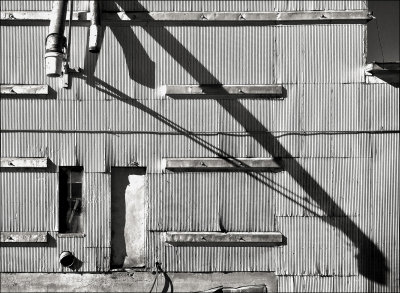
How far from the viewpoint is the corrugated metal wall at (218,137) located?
1817 centimetres

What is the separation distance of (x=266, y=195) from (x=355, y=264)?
16.1ft

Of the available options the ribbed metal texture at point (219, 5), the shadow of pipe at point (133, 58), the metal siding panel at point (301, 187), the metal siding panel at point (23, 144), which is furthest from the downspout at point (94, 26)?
the metal siding panel at point (301, 187)

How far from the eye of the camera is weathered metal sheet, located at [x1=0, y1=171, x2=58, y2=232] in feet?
59.9

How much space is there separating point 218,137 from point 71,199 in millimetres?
7048

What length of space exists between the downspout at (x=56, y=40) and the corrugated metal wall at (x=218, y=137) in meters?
1.58

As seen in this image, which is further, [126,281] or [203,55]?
[126,281]

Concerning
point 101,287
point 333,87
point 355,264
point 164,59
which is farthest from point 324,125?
point 101,287

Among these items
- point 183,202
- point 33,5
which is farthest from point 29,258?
point 33,5

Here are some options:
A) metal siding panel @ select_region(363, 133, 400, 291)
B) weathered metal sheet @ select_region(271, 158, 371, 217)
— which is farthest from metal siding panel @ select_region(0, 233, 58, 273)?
metal siding panel @ select_region(363, 133, 400, 291)

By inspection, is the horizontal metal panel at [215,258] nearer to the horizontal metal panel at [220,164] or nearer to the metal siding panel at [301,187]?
the metal siding panel at [301,187]

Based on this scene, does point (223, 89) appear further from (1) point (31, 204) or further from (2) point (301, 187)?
(1) point (31, 204)

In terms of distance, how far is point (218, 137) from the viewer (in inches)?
721

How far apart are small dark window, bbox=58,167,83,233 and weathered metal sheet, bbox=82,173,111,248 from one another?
0.38 metres

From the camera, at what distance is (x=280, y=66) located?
59.9 feet
